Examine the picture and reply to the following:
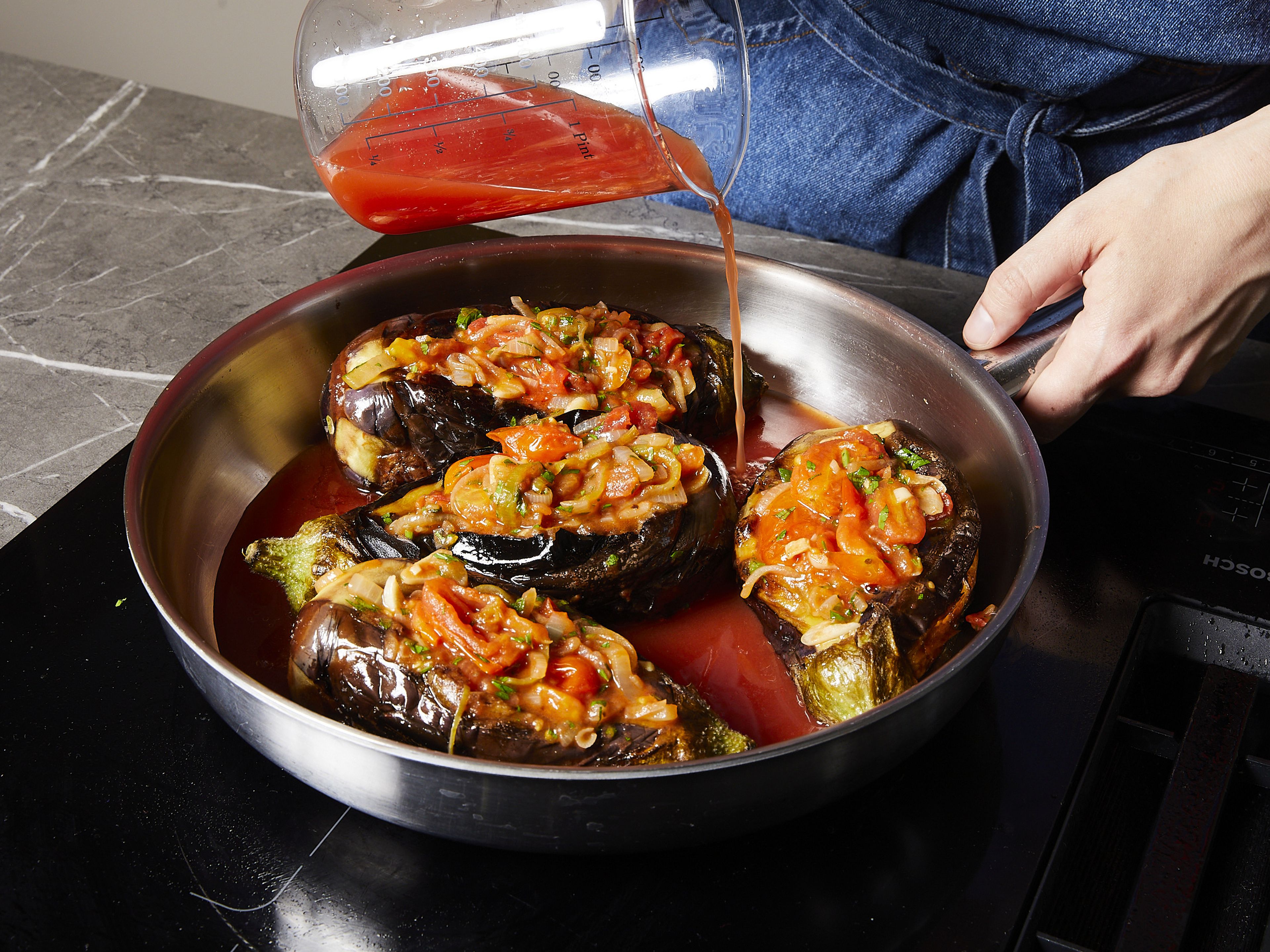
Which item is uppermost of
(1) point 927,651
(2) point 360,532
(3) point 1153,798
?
(2) point 360,532

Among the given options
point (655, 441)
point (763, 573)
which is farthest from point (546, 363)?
point (763, 573)

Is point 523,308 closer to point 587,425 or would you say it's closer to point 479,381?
point 479,381

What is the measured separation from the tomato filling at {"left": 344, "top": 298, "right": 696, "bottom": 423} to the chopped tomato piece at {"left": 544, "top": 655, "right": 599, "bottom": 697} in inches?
27.9

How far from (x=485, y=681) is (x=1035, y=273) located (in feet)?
4.50

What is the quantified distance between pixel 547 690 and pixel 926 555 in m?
0.78

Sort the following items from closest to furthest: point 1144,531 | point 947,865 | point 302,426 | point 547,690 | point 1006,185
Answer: point 947,865
point 547,690
point 1144,531
point 302,426
point 1006,185

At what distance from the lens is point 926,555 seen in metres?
1.92

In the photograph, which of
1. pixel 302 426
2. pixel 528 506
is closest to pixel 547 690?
pixel 528 506

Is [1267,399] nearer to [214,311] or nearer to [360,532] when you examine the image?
[360,532]

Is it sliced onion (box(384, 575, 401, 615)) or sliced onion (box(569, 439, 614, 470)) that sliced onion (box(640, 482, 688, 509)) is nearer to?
sliced onion (box(569, 439, 614, 470))

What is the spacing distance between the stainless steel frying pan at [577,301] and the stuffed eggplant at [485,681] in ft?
0.65

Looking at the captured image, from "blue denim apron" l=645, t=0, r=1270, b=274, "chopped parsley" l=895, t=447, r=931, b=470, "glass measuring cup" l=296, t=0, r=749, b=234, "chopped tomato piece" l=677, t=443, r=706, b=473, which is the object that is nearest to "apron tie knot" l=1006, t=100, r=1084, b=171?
"blue denim apron" l=645, t=0, r=1270, b=274

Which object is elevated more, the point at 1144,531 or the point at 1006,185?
the point at 1006,185

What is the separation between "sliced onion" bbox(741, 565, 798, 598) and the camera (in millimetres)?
1947
